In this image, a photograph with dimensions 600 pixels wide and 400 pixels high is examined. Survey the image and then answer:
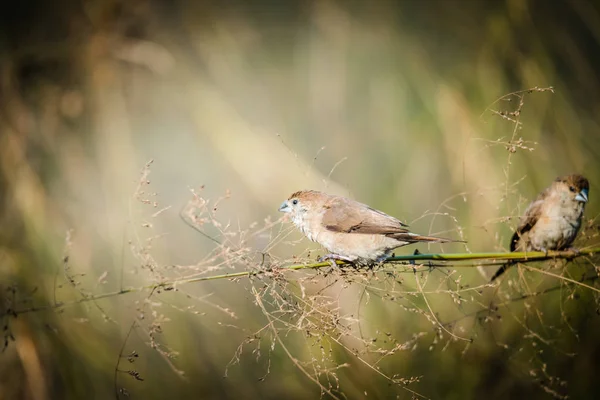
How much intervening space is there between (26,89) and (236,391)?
254 centimetres

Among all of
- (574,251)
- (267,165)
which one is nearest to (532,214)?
(574,251)

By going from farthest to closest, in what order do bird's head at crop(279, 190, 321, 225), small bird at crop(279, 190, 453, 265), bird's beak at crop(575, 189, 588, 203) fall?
bird's beak at crop(575, 189, 588, 203) < bird's head at crop(279, 190, 321, 225) < small bird at crop(279, 190, 453, 265)

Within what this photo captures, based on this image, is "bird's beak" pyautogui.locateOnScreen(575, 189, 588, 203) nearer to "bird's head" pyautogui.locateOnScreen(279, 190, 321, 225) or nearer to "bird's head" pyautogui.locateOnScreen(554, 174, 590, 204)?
"bird's head" pyautogui.locateOnScreen(554, 174, 590, 204)

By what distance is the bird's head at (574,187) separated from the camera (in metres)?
3.04

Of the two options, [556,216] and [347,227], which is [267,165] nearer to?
[347,227]

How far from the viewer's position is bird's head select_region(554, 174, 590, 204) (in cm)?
304

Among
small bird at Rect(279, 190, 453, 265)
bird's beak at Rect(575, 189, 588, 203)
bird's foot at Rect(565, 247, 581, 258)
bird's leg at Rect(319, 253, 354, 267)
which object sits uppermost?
bird's beak at Rect(575, 189, 588, 203)

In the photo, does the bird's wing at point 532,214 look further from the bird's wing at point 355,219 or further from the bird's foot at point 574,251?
the bird's wing at point 355,219

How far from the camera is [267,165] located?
3412 mm

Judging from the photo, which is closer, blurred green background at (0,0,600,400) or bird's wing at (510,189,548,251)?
blurred green background at (0,0,600,400)

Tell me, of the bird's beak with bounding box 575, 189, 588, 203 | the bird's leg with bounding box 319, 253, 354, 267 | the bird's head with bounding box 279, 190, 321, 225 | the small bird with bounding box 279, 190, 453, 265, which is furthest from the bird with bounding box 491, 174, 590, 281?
the bird's head with bounding box 279, 190, 321, 225

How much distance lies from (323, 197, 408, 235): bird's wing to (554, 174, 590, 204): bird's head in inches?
47.8

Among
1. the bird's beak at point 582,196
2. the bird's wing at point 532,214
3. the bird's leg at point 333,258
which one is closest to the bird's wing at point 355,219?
the bird's leg at point 333,258

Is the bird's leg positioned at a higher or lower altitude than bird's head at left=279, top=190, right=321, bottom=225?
lower
